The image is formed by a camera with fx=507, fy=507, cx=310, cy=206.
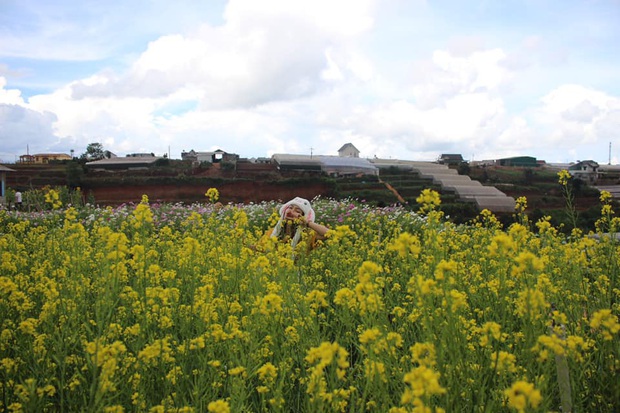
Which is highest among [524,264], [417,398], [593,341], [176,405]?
[524,264]

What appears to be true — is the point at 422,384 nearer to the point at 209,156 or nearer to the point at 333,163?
Answer: the point at 333,163

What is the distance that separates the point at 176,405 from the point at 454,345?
1.40 metres

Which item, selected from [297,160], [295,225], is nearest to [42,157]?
[297,160]

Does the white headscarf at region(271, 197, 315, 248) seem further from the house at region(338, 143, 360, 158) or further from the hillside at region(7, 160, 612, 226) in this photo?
the house at region(338, 143, 360, 158)

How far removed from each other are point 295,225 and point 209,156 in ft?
148

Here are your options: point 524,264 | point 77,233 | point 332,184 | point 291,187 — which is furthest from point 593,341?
point 291,187

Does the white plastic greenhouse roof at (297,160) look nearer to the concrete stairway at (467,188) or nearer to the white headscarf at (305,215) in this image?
the concrete stairway at (467,188)

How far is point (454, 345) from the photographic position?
238 centimetres

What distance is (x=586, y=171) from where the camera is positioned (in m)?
28.4

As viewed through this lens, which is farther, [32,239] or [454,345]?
[32,239]

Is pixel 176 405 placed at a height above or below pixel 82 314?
below

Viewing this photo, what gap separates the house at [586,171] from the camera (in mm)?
26684

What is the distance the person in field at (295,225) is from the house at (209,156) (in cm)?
3667

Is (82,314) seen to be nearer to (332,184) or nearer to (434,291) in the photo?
(434,291)
